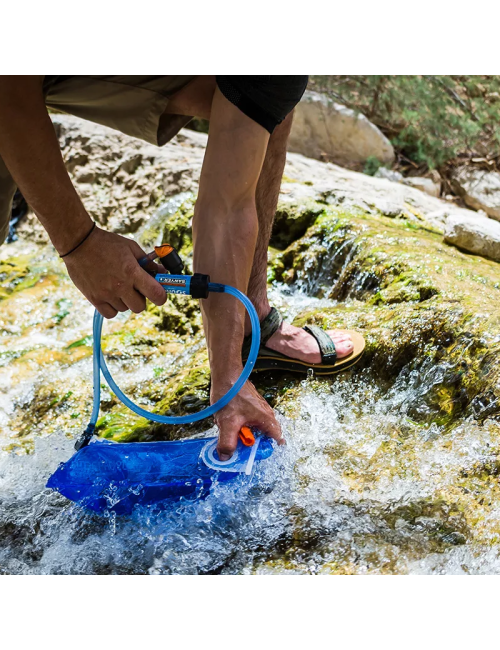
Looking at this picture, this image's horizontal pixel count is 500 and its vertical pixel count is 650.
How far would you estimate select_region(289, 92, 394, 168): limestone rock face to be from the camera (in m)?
5.72

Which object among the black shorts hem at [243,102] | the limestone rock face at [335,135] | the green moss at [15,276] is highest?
the black shorts hem at [243,102]

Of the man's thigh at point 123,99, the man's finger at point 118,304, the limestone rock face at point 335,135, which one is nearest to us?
the man's finger at point 118,304

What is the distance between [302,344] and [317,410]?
24cm

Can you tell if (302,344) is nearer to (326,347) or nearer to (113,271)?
(326,347)

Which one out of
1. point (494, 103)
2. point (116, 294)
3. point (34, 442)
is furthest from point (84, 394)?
point (494, 103)

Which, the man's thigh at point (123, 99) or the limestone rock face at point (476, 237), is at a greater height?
the man's thigh at point (123, 99)

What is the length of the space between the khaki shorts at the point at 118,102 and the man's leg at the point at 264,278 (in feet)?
1.09

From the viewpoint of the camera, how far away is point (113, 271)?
4.53 ft

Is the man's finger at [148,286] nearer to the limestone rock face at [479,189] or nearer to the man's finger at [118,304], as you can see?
the man's finger at [118,304]

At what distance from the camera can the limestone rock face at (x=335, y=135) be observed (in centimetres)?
572

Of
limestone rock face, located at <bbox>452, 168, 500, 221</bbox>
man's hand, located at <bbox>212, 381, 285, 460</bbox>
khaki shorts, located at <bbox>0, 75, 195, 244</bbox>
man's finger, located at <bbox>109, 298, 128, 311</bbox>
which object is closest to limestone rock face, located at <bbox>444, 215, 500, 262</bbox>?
khaki shorts, located at <bbox>0, 75, 195, 244</bbox>

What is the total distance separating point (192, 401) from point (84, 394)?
0.55 m

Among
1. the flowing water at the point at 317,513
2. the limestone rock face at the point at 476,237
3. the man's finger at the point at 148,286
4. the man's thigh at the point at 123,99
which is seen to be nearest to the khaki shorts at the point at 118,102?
the man's thigh at the point at 123,99

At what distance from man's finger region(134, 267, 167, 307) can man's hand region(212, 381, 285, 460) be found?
1.06 feet
